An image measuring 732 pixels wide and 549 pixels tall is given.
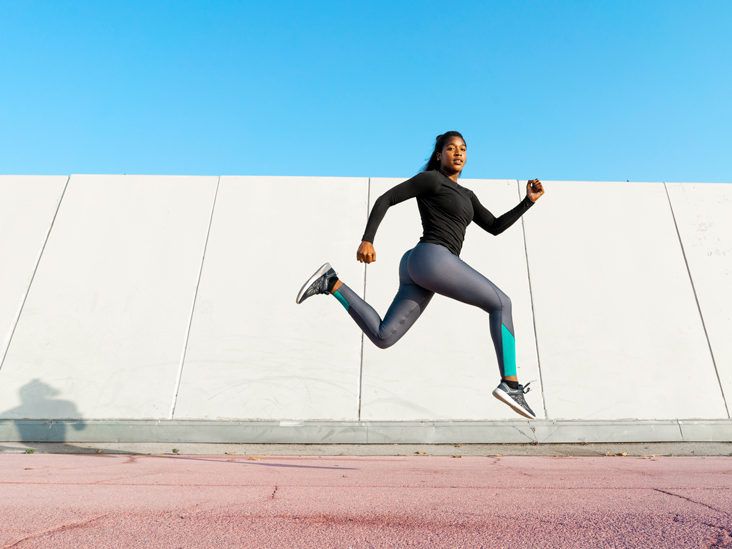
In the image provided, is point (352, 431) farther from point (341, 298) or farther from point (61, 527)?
point (61, 527)

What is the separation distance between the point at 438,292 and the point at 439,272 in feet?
0.45

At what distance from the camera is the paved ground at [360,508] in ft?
4.94

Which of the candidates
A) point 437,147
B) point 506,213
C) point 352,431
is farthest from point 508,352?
point 352,431

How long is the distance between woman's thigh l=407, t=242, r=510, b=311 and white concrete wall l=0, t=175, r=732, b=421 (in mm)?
3205

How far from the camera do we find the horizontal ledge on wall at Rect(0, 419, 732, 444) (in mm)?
5570

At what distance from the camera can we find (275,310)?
6430 millimetres

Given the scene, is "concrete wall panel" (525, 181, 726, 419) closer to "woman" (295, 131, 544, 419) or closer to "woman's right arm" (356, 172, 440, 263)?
"woman" (295, 131, 544, 419)

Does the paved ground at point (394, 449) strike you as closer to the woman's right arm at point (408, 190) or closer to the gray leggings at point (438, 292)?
the gray leggings at point (438, 292)

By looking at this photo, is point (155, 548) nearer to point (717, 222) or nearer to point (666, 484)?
point (666, 484)

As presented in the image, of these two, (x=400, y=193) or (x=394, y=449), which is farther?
(x=394, y=449)

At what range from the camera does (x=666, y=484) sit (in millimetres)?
2680

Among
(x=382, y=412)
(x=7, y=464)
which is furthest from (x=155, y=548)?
(x=382, y=412)

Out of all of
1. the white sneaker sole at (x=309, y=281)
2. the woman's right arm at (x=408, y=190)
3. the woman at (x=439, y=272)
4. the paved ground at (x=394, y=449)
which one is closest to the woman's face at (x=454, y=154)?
the woman at (x=439, y=272)

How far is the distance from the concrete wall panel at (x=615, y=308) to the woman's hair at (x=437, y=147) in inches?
142
